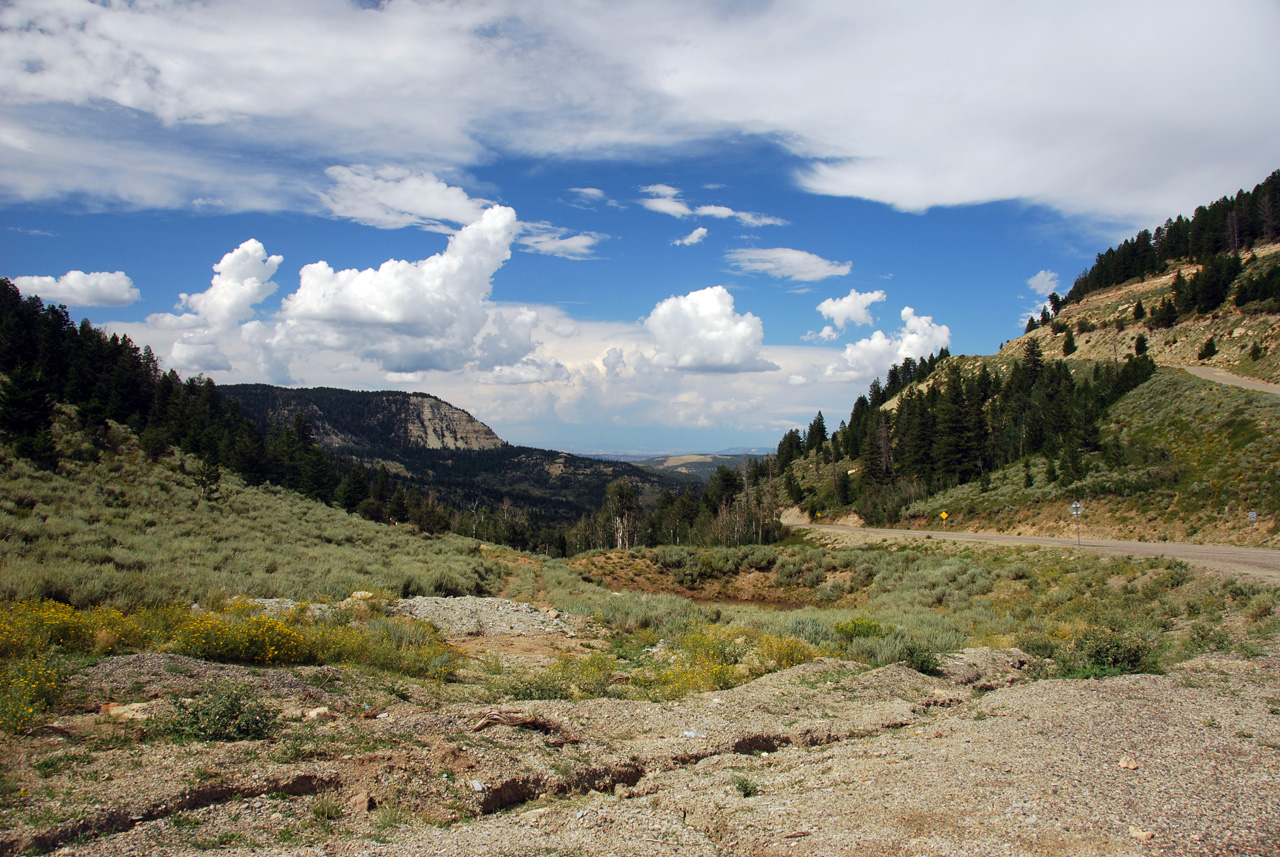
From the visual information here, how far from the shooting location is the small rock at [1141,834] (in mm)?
4523

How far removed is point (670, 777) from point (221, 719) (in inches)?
197

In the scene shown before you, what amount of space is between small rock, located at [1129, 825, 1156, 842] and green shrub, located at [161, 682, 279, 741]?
8150mm

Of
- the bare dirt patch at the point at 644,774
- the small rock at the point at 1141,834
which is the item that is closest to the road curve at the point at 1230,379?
the bare dirt patch at the point at 644,774

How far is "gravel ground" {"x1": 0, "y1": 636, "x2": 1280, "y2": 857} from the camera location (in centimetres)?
471

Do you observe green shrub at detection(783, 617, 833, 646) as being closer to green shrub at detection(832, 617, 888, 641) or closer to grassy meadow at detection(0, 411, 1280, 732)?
grassy meadow at detection(0, 411, 1280, 732)

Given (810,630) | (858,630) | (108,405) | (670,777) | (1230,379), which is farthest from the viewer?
(1230,379)

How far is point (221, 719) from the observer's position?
21.0 ft

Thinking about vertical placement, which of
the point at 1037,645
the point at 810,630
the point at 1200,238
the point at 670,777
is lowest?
the point at 810,630

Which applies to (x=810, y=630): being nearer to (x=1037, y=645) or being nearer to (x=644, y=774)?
(x=1037, y=645)

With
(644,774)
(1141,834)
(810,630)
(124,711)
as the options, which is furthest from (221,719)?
(810,630)

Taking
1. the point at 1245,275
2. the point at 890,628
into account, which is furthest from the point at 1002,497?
the point at 1245,275

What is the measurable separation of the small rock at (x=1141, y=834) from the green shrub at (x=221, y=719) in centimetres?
815

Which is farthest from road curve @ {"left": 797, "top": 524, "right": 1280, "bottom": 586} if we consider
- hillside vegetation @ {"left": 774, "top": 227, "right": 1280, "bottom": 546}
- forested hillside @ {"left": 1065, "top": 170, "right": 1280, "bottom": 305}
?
forested hillside @ {"left": 1065, "top": 170, "right": 1280, "bottom": 305}

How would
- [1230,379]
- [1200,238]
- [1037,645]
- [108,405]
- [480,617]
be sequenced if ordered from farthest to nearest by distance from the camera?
[1200,238] → [1230,379] → [108,405] → [480,617] → [1037,645]
